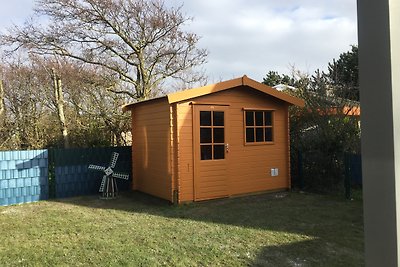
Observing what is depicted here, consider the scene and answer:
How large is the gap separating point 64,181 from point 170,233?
15.6 ft

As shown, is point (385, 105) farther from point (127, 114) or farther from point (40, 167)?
point (127, 114)

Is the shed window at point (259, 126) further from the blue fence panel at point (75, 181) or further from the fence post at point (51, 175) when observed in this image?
the fence post at point (51, 175)

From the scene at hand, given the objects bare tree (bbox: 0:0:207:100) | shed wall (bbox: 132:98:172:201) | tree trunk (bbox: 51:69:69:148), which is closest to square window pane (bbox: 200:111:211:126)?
shed wall (bbox: 132:98:172:201)

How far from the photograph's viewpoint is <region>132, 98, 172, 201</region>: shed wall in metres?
8.34

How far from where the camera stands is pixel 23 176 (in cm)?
869

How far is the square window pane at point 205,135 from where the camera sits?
328 inches

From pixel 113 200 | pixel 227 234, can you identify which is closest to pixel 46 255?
pixel 227 234

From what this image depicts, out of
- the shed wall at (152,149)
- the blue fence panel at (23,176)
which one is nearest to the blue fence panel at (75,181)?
the blue fence panel at (23,176)

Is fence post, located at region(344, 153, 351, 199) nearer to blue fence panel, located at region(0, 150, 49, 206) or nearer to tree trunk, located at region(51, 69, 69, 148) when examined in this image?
blue fence panel, located at region(0, 150, 49, 206)

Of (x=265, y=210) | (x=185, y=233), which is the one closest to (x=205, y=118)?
(x=265, y=210)

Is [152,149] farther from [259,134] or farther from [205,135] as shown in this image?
[259,134]

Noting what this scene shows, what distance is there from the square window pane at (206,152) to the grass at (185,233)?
3.44ft

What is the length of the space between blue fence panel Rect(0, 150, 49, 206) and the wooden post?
28.2ft

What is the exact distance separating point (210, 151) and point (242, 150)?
3.01 feet
